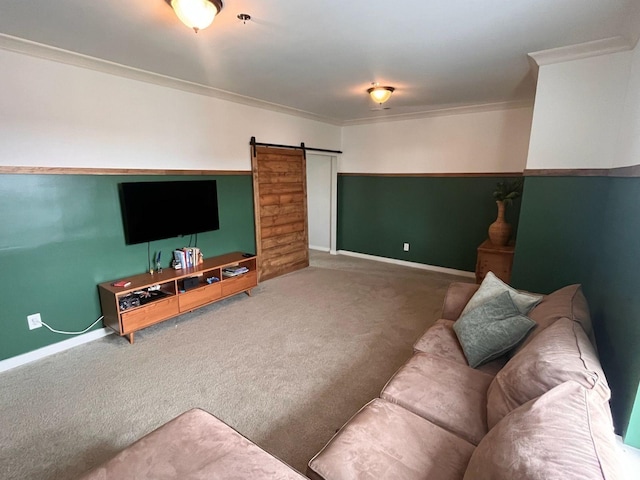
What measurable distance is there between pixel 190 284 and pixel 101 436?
164 cm

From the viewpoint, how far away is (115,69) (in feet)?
9.34

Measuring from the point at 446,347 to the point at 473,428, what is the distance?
0.66m

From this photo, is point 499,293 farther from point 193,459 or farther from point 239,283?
point 239,283

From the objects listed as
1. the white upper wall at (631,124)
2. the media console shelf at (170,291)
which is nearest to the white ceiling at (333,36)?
the white upper wall at (631,124)

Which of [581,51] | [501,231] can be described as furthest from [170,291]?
[581,51]

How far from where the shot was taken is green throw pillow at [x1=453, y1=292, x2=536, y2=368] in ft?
5.72

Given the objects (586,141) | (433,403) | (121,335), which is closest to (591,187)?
(586,141)

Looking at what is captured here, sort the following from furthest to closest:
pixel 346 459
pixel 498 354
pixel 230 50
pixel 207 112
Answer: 1. pixel 207 112
2. pixel 230 50
3. pixel 498 354
4. pixel 346 459

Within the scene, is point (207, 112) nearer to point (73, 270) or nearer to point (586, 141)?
point (73, 270)

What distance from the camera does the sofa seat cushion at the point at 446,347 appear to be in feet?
5.98

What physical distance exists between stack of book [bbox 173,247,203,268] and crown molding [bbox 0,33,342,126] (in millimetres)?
1739

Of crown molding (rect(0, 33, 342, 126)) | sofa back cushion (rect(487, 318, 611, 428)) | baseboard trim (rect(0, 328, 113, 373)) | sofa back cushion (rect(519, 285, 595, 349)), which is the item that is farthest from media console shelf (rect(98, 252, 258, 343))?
sofa back cushion (rect(519, 285, 595, 349))

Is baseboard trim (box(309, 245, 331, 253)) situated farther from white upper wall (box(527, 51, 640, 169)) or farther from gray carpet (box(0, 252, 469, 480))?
white upper wall (box(527, 51, 640, 169))

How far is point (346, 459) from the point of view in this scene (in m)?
1.18
